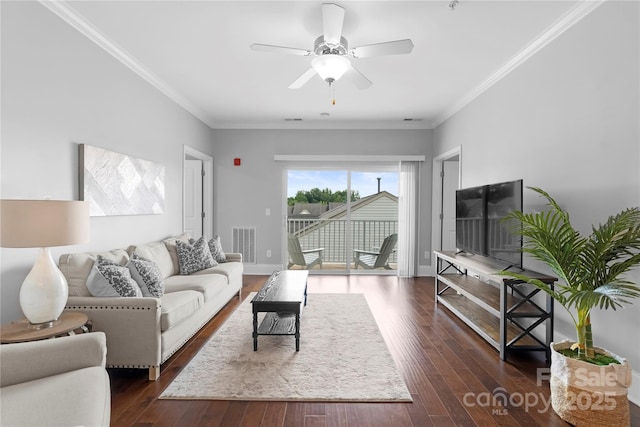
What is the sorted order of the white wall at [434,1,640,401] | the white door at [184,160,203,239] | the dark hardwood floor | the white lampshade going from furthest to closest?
1. the white door at [184,160,203,239]
2. the white lampshade
3. the white wall at [434,1,640,401]
4. the dark hardwood floor

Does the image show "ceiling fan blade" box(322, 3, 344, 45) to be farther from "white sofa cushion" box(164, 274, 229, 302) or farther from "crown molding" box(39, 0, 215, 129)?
"white sofa cushion" box(164, 274, 229, 302)

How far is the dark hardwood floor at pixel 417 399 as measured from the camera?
1967mm

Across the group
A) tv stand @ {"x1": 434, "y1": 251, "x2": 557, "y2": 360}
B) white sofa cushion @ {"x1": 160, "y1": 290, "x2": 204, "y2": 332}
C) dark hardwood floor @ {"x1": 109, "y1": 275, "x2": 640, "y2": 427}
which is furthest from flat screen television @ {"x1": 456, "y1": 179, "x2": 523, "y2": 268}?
white sofa cushion @ {"x1": 160, "y1": 290, "x2": 204, "y2": 332}

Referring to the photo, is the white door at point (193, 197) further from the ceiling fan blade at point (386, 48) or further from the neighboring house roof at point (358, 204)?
the ceiling fan blade at point (386, 48)

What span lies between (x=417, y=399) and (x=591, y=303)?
45.5 inches

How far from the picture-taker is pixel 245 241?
6094 millimetres

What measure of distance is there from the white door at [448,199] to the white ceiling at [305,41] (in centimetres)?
129

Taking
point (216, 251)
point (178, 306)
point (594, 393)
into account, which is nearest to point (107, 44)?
point (178, 306)

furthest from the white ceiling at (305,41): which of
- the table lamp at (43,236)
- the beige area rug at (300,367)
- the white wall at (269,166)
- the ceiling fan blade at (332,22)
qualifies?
the beige area rug at (300,367)

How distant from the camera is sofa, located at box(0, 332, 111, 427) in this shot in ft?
4.12

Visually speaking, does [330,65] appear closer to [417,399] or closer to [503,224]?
[503,224]

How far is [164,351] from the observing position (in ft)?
8.21

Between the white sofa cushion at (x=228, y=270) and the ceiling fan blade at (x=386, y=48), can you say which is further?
the white sofa cushion at (x=228, y=270)

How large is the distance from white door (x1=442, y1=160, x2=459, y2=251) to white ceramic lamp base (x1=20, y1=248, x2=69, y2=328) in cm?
544
